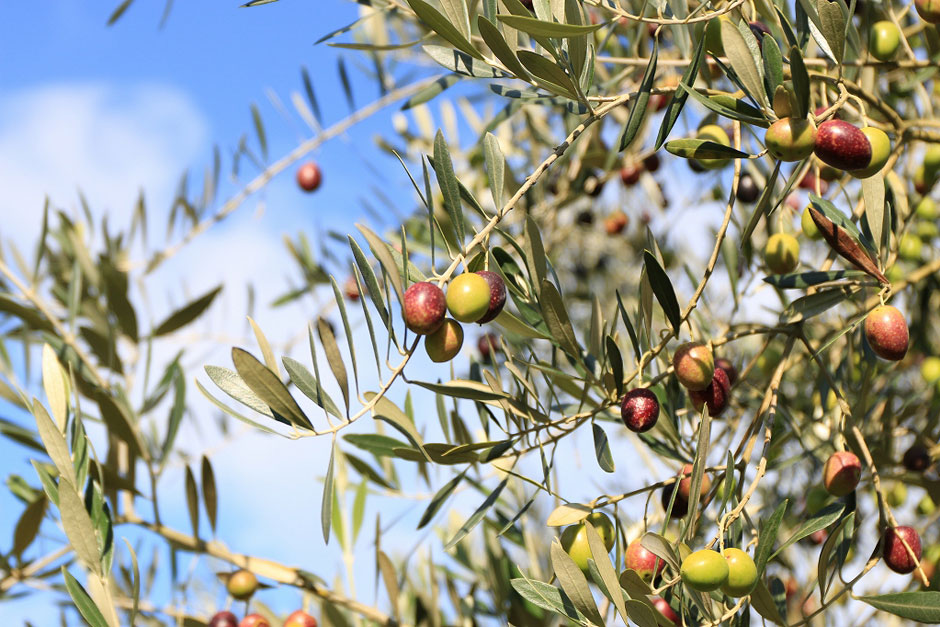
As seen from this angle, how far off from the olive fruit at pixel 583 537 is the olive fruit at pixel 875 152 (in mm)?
464

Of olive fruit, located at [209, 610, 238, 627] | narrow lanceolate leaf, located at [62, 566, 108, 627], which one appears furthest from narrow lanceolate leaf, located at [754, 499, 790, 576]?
olive fruit, located at [209, 610, 238, 627]

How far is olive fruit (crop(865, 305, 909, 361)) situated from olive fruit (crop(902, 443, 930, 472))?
0.57m

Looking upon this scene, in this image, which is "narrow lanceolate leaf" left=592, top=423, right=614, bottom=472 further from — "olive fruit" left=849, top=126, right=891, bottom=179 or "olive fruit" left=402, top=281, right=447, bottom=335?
"olive fruit" left=849, top=126, right=891, bottom=179

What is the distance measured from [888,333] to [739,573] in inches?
13.8

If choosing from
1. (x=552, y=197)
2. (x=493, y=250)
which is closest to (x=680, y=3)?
(x=493, y=250)

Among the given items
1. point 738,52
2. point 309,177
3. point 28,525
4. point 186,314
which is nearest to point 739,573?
point 738,52

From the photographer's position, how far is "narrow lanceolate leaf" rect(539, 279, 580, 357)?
85cm

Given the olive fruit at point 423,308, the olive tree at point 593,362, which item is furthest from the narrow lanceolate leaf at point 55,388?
the olive fruit at point 423,308

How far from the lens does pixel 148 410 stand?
1.42 meters

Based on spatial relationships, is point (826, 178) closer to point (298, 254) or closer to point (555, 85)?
point (555, 85)

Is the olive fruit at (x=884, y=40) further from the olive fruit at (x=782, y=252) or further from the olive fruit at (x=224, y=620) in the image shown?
the olive fruit at (x=224, y=620)

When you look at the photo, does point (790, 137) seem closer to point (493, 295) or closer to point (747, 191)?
point (493, 295)

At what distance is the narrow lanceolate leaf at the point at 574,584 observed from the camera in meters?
0.79

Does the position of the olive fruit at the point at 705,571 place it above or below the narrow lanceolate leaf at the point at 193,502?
above
